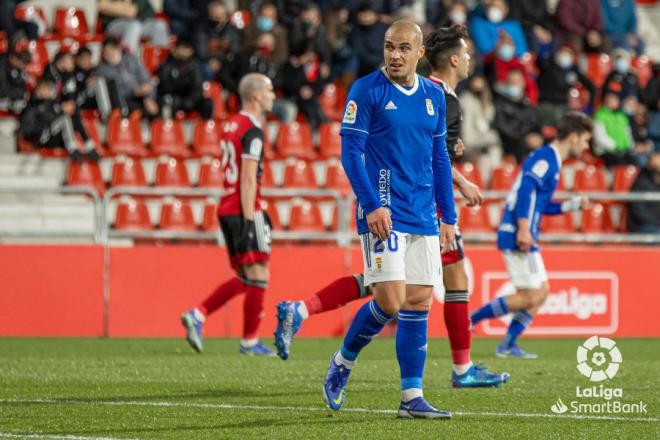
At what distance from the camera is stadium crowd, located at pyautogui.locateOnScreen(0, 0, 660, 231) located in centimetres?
1731

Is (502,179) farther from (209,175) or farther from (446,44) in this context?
(446,44)

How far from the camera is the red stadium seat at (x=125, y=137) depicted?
1697cm

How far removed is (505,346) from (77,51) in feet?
26.8

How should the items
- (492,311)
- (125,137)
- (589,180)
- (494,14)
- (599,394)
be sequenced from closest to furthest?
1. (599,394)
2. (492,311)
3. (125,137)
4. (589,180)
5. (494,14)

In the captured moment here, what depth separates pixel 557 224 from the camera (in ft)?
57.2

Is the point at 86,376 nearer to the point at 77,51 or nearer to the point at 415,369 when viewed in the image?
the point at 415,369

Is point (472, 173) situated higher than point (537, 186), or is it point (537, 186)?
point (537, 186)

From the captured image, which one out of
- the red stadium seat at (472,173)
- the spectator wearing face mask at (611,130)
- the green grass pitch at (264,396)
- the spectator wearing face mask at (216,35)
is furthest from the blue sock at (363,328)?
the spectator wearing face mask at (611,130)

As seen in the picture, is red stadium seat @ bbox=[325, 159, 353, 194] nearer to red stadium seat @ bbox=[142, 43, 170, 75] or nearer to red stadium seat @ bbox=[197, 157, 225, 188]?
red stadium seat @ bbox=[197, 157, 225, 188]

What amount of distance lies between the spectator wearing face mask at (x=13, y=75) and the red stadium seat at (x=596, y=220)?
758cm

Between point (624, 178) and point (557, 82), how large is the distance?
243 centimetres

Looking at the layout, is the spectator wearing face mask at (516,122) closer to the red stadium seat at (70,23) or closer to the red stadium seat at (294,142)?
the red stadium seat at (294,142)

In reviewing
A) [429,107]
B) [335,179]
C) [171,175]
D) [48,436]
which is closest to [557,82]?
[335,179]

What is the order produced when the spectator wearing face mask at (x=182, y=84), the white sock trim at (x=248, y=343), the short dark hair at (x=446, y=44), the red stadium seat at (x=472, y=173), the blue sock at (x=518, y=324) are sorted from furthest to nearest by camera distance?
the spectator wearing face mask at (x=182, y=84), the red stadium seat at (x=472, y=173), the blue sock at (x=518, y=324), the white sock trim at (x=248, y=343), the short dark hair at (x=446, y=44)
